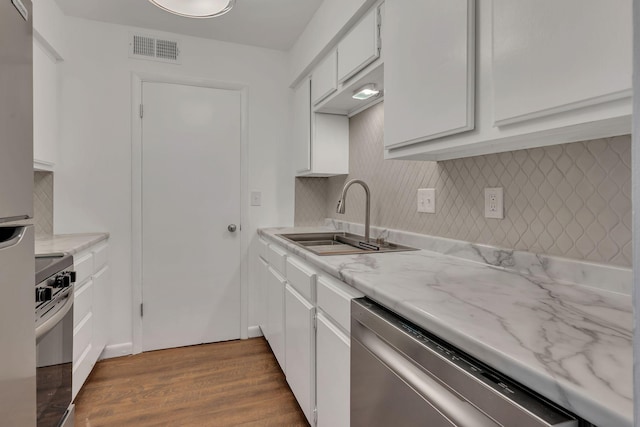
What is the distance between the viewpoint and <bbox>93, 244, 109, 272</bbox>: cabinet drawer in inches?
83.8

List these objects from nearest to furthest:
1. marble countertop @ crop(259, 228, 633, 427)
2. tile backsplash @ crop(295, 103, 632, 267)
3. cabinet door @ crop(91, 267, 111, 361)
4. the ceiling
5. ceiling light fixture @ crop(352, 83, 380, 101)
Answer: marble countertop @ crop(259, 228, 633, 427)
tile backsplash @ crop(295, 103, 632, 267)
ceiling light fixture @ crop(352, 83, 380, 101)
cabinet door @ crop(91, 267, 111, 361)
the ceiling

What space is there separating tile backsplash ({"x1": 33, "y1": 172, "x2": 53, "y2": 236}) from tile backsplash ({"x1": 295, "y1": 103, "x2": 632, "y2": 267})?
228 centimetres

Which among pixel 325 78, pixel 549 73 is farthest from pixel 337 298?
pixel 325 78

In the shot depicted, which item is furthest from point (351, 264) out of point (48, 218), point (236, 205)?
point (48, 218)

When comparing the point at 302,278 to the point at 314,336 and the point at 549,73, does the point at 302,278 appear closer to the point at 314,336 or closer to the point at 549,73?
the point at 314,336

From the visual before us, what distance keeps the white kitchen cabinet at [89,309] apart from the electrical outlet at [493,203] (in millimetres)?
1995

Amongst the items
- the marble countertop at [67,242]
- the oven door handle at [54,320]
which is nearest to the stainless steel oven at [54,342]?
the oven door handle at [54,320]

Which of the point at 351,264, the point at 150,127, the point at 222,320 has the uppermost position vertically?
the point at 150,127

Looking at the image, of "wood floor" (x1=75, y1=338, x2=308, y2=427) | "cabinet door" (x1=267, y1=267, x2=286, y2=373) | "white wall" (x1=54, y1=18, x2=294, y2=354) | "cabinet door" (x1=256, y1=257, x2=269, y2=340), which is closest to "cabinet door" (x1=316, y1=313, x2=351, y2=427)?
"wood floor" (x1=75, y1=338, x2=308, y2=427)

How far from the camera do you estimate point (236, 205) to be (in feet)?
9.21

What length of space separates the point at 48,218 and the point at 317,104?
201 centimetres

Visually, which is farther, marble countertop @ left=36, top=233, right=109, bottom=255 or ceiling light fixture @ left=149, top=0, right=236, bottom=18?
marble countertop @ left=36, top=233, right=109, bottom=255

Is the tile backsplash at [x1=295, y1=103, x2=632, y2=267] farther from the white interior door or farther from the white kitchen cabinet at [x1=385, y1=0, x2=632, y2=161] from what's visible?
the white interior door

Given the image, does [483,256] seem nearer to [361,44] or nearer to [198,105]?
[361,44]
